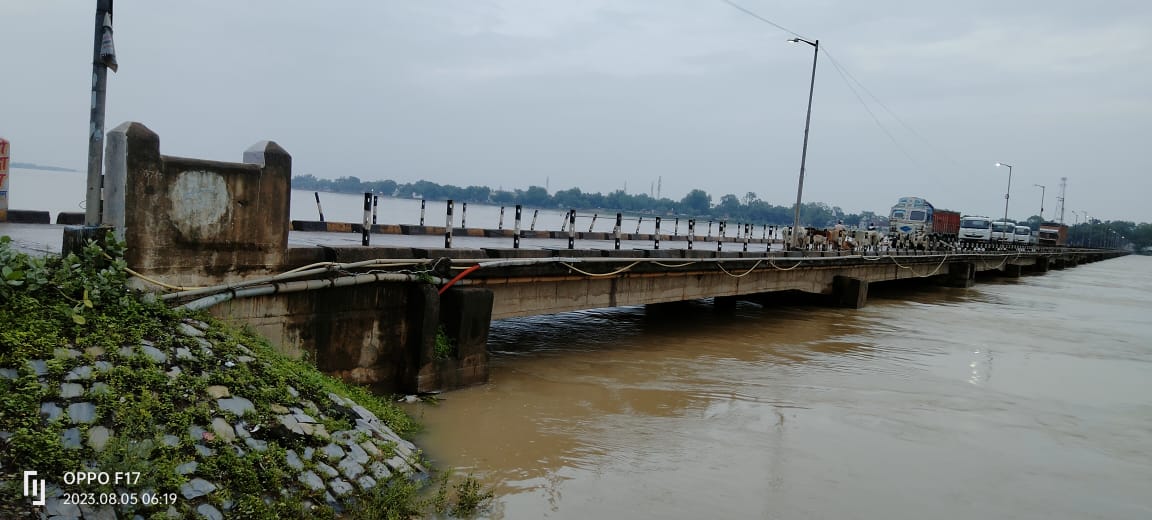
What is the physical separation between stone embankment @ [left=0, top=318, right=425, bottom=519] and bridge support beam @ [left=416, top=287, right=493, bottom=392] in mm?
2792

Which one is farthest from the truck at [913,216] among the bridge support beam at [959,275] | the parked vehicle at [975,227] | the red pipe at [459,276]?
the red pipe at [459,276]

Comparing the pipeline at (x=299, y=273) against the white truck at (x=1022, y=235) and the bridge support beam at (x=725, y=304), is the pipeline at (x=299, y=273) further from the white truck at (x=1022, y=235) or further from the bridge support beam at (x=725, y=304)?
the white truck at (x=1022, y=235)

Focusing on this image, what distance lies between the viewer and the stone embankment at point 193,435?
Answer: 4812mm

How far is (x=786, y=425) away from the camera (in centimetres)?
1030

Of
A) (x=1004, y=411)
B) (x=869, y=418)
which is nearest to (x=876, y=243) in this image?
(x=1004, y=411)

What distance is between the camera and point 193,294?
7.36m

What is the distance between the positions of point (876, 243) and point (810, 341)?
52.4 feet

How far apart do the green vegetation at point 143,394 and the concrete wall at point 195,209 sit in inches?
18.8

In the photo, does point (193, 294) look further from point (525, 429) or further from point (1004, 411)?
point (1004, 411)

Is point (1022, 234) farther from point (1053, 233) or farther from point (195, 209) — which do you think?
point (195, 209)

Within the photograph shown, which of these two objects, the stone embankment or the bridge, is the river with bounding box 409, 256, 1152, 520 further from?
the stone embankment

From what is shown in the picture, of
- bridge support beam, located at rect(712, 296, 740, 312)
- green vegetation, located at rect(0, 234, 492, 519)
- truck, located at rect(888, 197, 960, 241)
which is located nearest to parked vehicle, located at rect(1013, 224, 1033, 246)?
truck, located at rect(888, 197, 960, 241)

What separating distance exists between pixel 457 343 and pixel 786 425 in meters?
4.66

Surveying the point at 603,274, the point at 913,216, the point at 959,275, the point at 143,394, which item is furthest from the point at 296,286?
the point at 913,216
